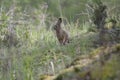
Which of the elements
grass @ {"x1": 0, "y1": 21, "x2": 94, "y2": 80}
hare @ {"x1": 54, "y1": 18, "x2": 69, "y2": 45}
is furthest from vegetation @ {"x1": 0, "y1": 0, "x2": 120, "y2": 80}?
hare @ {"x1": 54, "y1": 18, "x2": 69, "y2": 45}

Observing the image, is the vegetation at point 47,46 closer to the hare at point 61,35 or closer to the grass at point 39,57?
the grass at point 39,57

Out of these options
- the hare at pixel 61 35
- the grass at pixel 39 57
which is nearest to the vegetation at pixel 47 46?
the grass at pixel 39 57

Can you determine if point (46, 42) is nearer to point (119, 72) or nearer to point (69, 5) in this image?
point (119, 72)

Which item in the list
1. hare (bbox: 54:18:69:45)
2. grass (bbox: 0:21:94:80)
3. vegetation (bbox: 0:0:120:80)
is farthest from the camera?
hare (bbox: 54:18:69:45)

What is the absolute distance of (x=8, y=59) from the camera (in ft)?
22.1

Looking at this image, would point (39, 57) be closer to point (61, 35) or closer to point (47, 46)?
point (47, 46)

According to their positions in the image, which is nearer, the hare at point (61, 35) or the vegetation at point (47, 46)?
the vegetation at point (47, 46)

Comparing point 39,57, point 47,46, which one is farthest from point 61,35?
point 39,57

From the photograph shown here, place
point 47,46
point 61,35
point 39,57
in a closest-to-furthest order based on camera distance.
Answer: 1. point 39,57
2. point 47,46
3. point 61,35

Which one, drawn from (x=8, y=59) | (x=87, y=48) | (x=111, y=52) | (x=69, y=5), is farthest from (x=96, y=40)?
(x=69, y=5)

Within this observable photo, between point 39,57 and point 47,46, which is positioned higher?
point 47,46

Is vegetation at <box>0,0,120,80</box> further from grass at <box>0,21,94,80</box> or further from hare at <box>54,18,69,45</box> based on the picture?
hare at <box>54,18,69,45</box>

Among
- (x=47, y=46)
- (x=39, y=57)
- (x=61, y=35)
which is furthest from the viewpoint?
(x=61, y=35)

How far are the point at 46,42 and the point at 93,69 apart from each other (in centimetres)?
471
